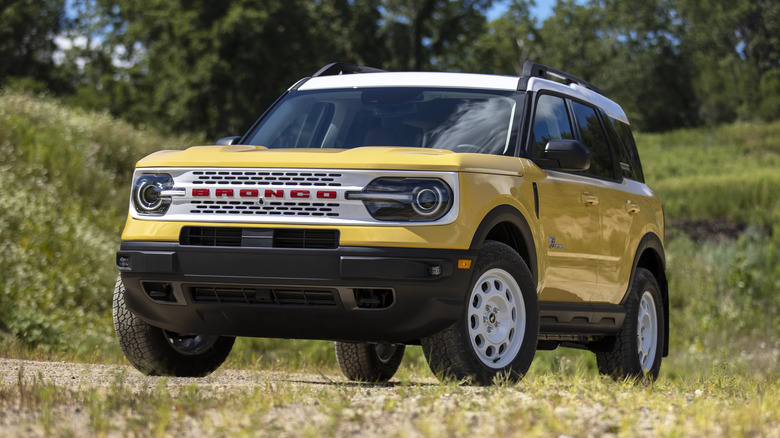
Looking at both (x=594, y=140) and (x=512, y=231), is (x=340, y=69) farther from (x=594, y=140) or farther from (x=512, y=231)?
(x=512, y=231)

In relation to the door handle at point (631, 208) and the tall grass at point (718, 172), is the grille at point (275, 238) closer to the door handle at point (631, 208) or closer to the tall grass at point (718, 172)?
the door handle at point (631, 208)

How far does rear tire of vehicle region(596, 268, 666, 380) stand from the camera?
8.52 metres

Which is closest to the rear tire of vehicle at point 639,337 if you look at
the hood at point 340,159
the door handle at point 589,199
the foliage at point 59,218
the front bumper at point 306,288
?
the door handle at point 589,199

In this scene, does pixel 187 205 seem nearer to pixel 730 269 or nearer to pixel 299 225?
pixel 299 225

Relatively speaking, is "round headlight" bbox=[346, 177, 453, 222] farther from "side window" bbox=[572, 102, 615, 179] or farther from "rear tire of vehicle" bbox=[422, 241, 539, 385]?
"side window" bbox=[572, 102, 615, 179]

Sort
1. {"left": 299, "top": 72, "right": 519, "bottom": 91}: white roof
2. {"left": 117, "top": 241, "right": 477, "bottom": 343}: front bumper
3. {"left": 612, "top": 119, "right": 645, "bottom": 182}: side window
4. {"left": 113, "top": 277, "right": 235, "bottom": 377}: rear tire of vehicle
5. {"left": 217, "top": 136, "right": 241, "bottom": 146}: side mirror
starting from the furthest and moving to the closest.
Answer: {"left": 612, "top": 119, "right": 645, "bottom": 182}: side window
{"left": 217, "top": 136, "right": 241, "bottom": 146}: side mirror
{"left": 299, "top": 72, "right": 519, "bottom": 91}: white roof
{"left": 113, "top": 277, "right": 235, "bottom": 377}: rear tire of vehicle
{"left": 117, "top": 241, "right": 477, "bottom": 343}: front bumper

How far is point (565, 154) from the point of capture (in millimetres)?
6926

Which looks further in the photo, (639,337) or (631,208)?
(639,337)

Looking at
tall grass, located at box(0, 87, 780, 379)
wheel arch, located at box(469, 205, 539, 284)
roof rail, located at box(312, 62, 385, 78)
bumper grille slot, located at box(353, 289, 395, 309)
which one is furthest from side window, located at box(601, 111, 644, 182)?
bumper grille slot, located at box(353, 289, 395, 309)

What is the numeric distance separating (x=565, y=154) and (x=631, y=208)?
6.17ft

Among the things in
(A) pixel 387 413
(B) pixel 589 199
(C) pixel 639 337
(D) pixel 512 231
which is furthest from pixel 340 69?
(A) pixel 387 413

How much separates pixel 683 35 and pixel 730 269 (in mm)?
71779

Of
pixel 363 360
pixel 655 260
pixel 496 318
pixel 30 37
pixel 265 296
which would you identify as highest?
pixel 30 37

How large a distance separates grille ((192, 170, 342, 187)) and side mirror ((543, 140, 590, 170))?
5.42ft
